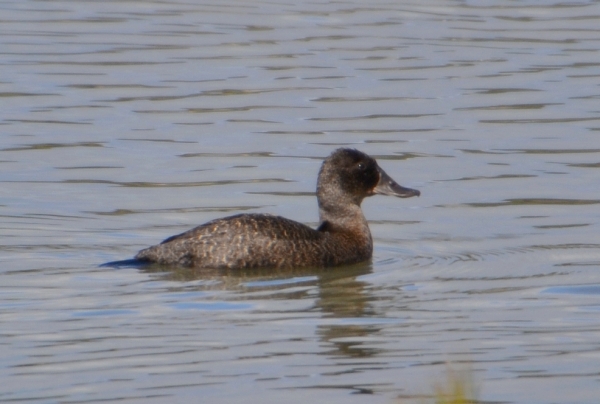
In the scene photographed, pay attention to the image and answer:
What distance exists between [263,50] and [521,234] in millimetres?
8612

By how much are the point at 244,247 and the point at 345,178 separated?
1.41 meters

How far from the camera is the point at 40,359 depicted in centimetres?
748

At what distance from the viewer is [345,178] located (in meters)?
11.3

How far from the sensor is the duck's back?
1019 cm

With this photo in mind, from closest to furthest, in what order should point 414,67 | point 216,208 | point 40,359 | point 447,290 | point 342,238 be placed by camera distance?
point 40,359, point 447,290, point 342,238, point 216,208, point 414,67

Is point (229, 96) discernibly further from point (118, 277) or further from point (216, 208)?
point (118, 277)

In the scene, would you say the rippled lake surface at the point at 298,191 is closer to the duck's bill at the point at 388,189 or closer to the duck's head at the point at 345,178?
the duck's bill at the point at 388,189

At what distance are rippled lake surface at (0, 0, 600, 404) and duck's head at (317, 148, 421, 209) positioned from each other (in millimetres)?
461

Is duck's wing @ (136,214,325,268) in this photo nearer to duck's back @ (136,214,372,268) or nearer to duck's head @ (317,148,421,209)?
duck's back @ (136,214,372,268)

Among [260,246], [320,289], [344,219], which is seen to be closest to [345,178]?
[344,219]

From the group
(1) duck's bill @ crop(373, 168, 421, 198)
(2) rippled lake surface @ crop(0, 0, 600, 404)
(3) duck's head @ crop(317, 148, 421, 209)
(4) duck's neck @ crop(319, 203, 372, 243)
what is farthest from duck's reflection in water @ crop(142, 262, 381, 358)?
(1) duck's bill @ crop(373, 168, 421, 198)

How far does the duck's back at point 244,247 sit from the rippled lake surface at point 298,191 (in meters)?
0.16

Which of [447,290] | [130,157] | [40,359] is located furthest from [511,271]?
[130,157]

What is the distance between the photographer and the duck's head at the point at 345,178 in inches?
445
